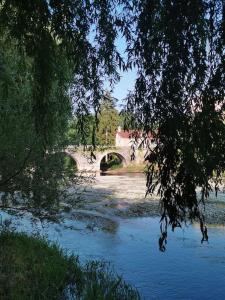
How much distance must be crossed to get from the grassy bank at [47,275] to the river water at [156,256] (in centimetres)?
81

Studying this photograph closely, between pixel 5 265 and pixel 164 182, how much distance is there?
805 centimetres

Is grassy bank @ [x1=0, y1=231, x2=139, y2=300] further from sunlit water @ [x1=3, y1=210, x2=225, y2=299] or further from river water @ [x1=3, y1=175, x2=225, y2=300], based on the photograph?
sunlit water @ [x1=3, y1=210, x2=225, y2=299]

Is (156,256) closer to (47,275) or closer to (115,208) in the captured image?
(47,275)

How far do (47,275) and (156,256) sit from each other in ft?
18.5

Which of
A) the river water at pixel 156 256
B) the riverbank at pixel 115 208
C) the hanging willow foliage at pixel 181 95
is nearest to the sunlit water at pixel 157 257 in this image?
the river water at pixel 156 256

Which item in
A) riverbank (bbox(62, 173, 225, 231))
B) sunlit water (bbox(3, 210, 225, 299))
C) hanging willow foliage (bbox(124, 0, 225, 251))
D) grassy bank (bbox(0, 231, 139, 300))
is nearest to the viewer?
hanging willow foliage (bbox(124, 0, 225, 251))

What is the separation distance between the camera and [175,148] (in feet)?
15.3

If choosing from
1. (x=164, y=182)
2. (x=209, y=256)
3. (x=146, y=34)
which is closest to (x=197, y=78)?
(x=146, y=34)

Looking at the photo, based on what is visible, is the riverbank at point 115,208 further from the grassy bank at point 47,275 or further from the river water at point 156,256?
the grassy bank at point 47,275

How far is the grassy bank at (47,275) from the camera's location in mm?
10250

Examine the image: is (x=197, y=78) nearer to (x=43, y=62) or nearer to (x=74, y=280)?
(x=43, y=62)

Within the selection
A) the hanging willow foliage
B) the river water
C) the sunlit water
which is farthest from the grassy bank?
the hanging willow foliage

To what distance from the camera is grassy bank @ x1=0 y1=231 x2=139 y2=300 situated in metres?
10.2

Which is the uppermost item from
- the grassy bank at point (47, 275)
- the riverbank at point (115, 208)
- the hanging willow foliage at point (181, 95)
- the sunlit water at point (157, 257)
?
the hanging willow foliage at point (181, 95)
